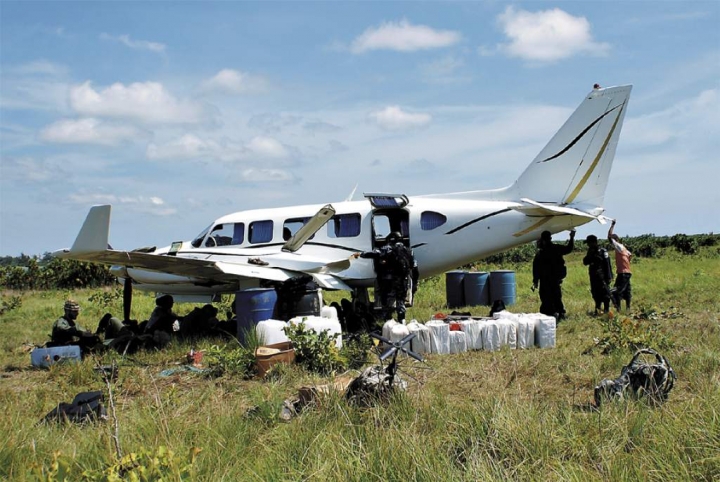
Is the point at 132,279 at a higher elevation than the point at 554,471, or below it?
higher

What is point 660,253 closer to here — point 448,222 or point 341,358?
point 448,222

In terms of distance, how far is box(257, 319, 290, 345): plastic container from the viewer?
9.12m

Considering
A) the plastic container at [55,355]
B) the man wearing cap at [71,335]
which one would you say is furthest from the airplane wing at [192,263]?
the plastic container at [55,355]

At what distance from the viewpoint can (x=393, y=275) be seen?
11570 millimetres

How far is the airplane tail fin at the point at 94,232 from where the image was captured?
392 inches

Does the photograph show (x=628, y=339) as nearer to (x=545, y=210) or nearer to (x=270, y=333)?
(x=545, y=210)

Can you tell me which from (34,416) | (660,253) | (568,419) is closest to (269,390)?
(34,416)

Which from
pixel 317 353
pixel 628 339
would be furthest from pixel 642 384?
pixel 317 353

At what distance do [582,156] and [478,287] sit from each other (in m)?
4.44

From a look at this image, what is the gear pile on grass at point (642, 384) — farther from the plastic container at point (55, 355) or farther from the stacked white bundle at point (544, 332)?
the plastic container at point (55, 355)

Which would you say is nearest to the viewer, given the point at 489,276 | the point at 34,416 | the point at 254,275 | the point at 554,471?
the point at 554,471

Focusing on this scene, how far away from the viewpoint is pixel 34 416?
641cm

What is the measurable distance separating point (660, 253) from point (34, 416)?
42.7 meters

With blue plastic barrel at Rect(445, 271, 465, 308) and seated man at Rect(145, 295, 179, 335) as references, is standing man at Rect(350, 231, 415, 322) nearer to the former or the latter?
seated man at Rect(145, 295, 179, 335)
